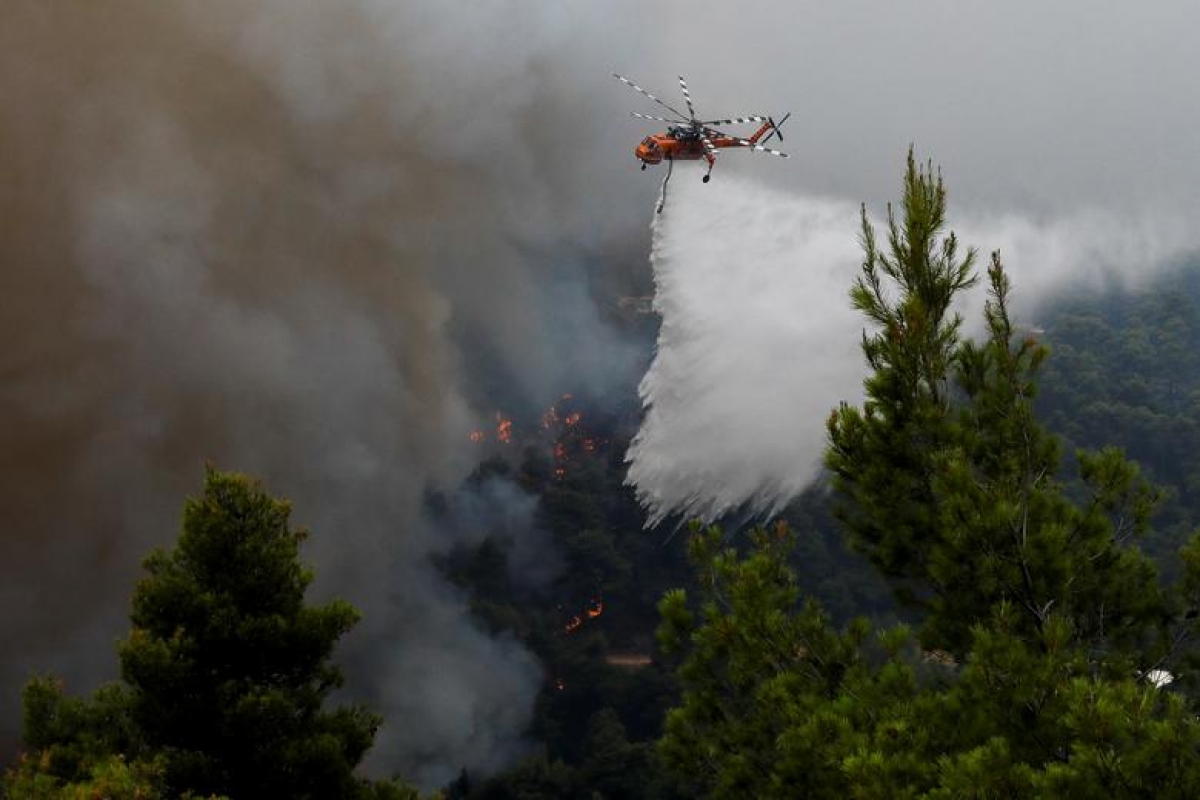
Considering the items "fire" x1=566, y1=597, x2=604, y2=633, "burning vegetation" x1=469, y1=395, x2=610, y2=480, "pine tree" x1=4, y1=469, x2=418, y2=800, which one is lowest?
"pine tree" x1=4, y1=469, x2=418, y2=800

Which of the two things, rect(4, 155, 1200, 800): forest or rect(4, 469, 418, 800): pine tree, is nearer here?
rect(4, 155, 1200, 800): forest

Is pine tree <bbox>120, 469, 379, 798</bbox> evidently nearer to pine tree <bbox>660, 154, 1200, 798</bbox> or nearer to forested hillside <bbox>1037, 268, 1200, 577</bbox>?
pine tree <bbox>660, 154, 1200, 798</bbox>

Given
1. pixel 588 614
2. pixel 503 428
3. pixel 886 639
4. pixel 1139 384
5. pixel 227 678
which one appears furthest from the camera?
pixel 503 428

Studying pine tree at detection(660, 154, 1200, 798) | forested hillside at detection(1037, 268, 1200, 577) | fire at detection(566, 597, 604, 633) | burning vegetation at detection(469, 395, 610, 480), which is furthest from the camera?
burning vegetation at detection(469, 395, 610, 480)

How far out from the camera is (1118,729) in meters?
6.00

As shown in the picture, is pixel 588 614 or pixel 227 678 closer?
pixel 227 678

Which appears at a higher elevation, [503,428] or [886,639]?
[503,428]

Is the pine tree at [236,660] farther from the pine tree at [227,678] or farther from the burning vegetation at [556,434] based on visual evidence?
the burning vegetation at [556,434]

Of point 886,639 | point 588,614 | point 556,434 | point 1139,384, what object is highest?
point 556,434

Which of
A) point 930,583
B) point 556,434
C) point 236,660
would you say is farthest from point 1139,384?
point 236,660

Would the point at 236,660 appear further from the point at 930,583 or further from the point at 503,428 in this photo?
the point at 503,428

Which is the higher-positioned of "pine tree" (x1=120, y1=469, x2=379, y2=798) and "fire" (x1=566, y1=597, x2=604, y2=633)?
"fire" (x1=566, y1=597, x2=604, y2=633)

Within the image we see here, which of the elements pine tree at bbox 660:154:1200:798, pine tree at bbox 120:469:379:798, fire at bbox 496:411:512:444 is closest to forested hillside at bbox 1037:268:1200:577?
fire at bbox 496:411:512:444

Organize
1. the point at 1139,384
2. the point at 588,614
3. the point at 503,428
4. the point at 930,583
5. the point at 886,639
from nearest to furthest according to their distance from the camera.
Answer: the point at 886,639, the point at 930,583, the point at 588,614, the point at 1139,384, the point at 503,428
